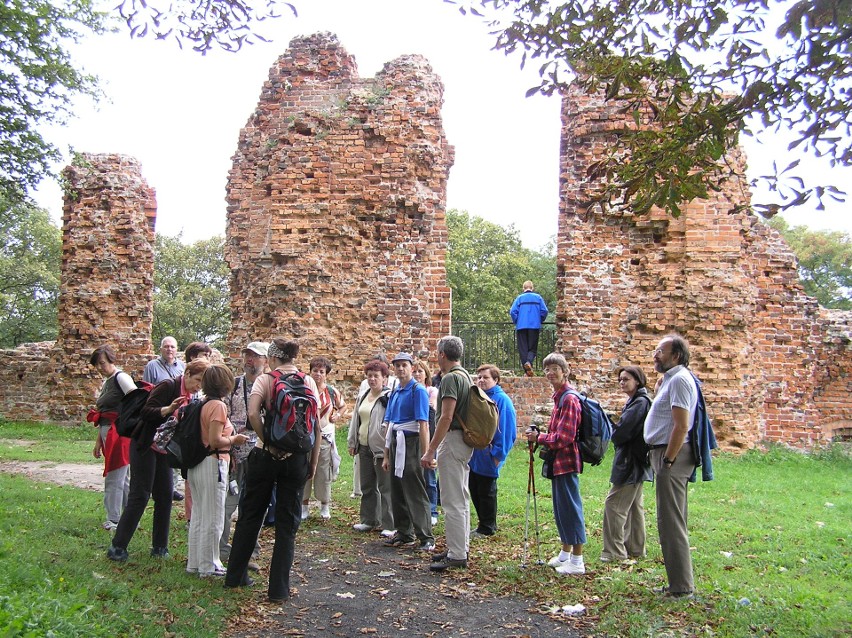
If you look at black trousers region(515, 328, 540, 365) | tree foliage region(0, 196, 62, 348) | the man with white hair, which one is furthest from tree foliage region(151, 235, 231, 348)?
the man with white hair

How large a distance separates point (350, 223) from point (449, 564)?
8388mm

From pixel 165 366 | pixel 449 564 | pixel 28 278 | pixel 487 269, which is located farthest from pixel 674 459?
pixel 28 278

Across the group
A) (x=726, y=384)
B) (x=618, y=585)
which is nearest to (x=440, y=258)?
(x=726, y=384)

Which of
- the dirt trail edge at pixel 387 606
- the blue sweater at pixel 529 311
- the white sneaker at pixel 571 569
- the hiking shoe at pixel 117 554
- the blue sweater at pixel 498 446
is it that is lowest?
the dirt trail edge at pixel 387 606

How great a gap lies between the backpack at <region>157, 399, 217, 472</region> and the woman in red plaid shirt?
273cm

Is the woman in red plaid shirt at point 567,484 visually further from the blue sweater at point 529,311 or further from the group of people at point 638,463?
the blue sweater at point 529,311

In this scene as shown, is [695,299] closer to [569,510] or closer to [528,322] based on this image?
[528,322]

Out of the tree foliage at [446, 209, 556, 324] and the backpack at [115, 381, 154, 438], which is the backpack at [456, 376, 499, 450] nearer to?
the backpack at [115, 381, 154, 438]

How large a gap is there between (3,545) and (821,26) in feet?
21.6

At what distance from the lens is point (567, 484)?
634 cm

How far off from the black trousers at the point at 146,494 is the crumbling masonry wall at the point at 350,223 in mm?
7047

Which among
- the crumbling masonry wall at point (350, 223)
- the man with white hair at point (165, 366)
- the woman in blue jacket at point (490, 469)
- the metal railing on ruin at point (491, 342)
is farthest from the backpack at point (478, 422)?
the metal railing on ruin at point (491, 342)

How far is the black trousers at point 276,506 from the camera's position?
17.9ft

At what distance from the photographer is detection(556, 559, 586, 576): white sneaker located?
20.5 ft
